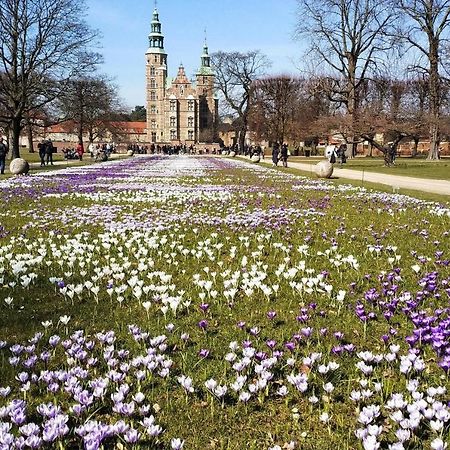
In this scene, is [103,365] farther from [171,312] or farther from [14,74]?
[14,74]

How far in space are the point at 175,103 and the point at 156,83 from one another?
38.9 feet

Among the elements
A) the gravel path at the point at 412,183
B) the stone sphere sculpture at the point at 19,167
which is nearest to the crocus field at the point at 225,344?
the gravel path at the point at 412,183

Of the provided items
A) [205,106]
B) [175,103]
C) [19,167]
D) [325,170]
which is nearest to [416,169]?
[325,170]

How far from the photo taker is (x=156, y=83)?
149125mm

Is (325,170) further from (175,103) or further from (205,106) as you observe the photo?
(205,106)

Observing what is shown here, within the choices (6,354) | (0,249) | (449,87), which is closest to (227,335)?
(6,354)

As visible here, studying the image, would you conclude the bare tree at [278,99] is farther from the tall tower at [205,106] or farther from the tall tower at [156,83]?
the tall tower at [156,83]

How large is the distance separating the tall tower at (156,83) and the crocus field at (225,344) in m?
143

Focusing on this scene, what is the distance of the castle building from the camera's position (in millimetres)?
142625

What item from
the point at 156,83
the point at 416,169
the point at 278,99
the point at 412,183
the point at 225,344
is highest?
the point at 156,83

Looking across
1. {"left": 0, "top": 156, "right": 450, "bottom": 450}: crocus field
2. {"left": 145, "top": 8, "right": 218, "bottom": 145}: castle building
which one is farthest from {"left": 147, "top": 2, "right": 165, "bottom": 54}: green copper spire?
{"left": 0, "top": 156, "right": 450, "bottom": 450}: crocus field

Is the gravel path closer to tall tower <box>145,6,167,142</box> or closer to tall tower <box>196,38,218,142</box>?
tall tower <box>196,38,218,142</box>

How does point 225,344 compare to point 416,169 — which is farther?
point 416,169

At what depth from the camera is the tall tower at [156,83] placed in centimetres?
14562
